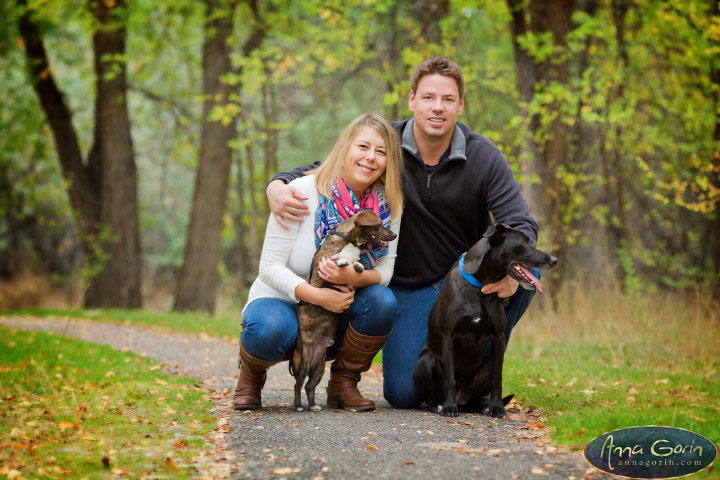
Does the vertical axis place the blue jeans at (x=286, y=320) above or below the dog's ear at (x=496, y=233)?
below

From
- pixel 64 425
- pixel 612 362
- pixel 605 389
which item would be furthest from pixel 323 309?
pixel 612 362

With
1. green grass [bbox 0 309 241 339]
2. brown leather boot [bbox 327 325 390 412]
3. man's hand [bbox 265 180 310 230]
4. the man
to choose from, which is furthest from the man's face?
green grass [bbox 0 309 241 339]

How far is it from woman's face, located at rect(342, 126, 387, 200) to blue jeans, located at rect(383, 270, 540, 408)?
3.22 feet

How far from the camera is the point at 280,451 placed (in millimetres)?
3246

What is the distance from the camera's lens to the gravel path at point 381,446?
2939 mm

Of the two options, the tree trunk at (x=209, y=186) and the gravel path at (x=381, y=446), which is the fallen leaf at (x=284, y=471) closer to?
the gravel path at (x=381, y=446)

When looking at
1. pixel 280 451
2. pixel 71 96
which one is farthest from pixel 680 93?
pixel 71 96

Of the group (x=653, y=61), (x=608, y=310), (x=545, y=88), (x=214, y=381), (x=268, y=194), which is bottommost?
(x=214, y=381)

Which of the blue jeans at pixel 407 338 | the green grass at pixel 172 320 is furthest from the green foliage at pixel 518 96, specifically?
the blue jeans at pixel 407 338

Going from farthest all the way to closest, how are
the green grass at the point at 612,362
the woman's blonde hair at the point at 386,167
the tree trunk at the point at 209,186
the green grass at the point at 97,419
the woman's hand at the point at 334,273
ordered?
1. the tree trunk at the point at 209,186
2. the woman's blonde hair at the point at 386,167
3. the woman's hand at the point at 334,273
4. the green grass at the point at 612,362
5. the green grass at the point at 97,419

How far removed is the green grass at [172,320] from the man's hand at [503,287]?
506 cm

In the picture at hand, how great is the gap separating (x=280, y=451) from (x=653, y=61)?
11.2m

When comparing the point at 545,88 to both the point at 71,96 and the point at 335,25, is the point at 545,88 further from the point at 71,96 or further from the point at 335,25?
the point at 71,96

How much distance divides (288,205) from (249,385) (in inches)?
44.1
